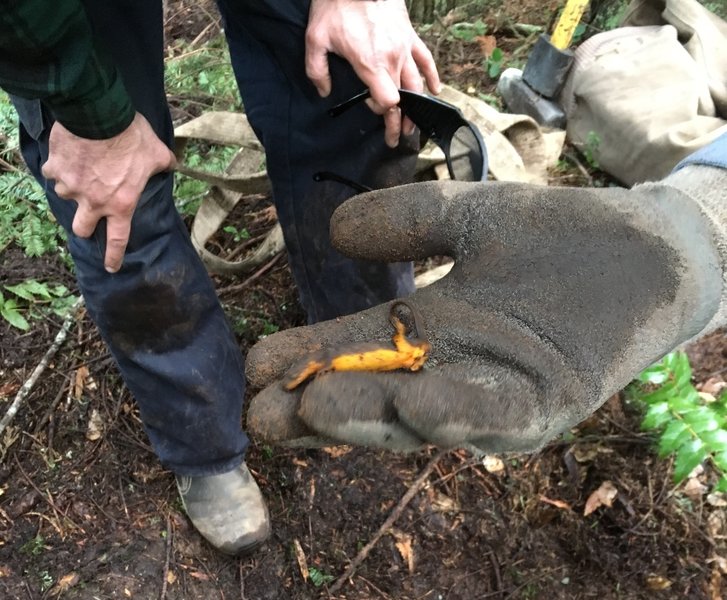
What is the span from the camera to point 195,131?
2.52 m

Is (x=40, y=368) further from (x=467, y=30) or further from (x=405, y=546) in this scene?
(x=467, y=30)

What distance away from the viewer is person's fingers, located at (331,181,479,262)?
1.25m

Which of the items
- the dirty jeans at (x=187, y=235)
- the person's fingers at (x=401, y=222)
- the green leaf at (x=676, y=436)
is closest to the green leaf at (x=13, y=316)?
the dirty jeans at (x=187, y=235)

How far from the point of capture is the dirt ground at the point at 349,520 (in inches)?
79.3

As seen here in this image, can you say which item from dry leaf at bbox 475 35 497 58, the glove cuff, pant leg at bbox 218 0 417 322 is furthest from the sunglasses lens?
dry leaf at bbox 475 35 497 58

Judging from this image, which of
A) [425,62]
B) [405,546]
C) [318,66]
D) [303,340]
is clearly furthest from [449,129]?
[405,546]

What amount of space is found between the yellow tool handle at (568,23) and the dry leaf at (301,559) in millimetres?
2612

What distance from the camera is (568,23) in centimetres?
312

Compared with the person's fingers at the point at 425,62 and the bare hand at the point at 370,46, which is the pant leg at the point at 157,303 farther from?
the person's fingers at the point at 425,62

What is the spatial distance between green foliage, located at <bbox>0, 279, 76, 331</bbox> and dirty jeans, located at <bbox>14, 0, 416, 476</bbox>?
848mm

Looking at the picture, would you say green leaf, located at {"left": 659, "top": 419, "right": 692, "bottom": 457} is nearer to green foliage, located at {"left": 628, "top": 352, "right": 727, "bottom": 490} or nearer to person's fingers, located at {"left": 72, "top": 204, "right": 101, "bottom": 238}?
green foliage, located at {"left": 628, "top": 352, "right": 727, "bottom": 490}

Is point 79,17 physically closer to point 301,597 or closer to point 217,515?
point 217,515

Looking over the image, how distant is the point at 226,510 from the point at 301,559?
0.31m

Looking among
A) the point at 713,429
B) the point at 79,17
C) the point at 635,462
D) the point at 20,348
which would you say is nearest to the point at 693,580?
the point at 635,462
